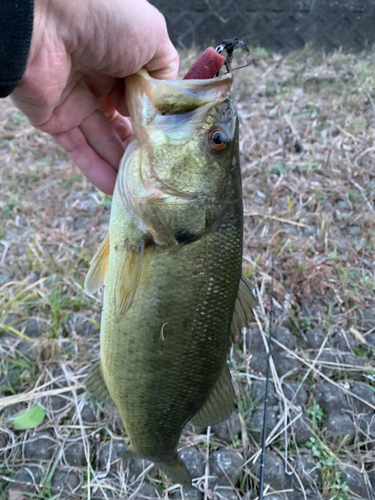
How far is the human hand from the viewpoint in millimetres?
1613

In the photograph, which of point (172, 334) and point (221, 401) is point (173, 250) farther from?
point (221, 401)

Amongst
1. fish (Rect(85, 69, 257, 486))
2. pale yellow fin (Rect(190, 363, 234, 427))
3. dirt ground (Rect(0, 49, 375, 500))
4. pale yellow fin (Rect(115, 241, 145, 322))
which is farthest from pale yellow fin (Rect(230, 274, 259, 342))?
dirt ground (Rect(0, 49, 375, 500))

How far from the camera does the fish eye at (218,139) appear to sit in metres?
1.51

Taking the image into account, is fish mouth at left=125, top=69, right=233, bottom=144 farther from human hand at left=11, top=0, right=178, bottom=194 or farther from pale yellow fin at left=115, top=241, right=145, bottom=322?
pale yellow fin at left=115, top=241, right=145, bottom=322

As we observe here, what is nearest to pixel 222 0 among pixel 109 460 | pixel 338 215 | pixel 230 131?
pixel 338 215

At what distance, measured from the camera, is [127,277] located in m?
1.54

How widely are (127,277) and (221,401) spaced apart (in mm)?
783

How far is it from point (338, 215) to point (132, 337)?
2697 millimetres

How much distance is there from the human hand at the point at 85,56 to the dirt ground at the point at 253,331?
136 cm

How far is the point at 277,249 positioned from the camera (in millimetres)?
3188

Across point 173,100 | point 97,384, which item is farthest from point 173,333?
point 173,100

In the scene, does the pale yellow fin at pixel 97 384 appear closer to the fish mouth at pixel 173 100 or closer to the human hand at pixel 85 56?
the fish mouth at pixel 173 100

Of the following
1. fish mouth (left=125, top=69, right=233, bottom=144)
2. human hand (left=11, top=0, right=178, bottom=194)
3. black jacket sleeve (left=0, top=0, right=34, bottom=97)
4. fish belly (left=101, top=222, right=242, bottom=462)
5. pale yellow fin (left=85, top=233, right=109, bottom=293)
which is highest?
black jacket sleeve (left=0, top=0, right=34, bottom=97)

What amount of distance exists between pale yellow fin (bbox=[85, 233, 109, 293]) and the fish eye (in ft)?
2.20
